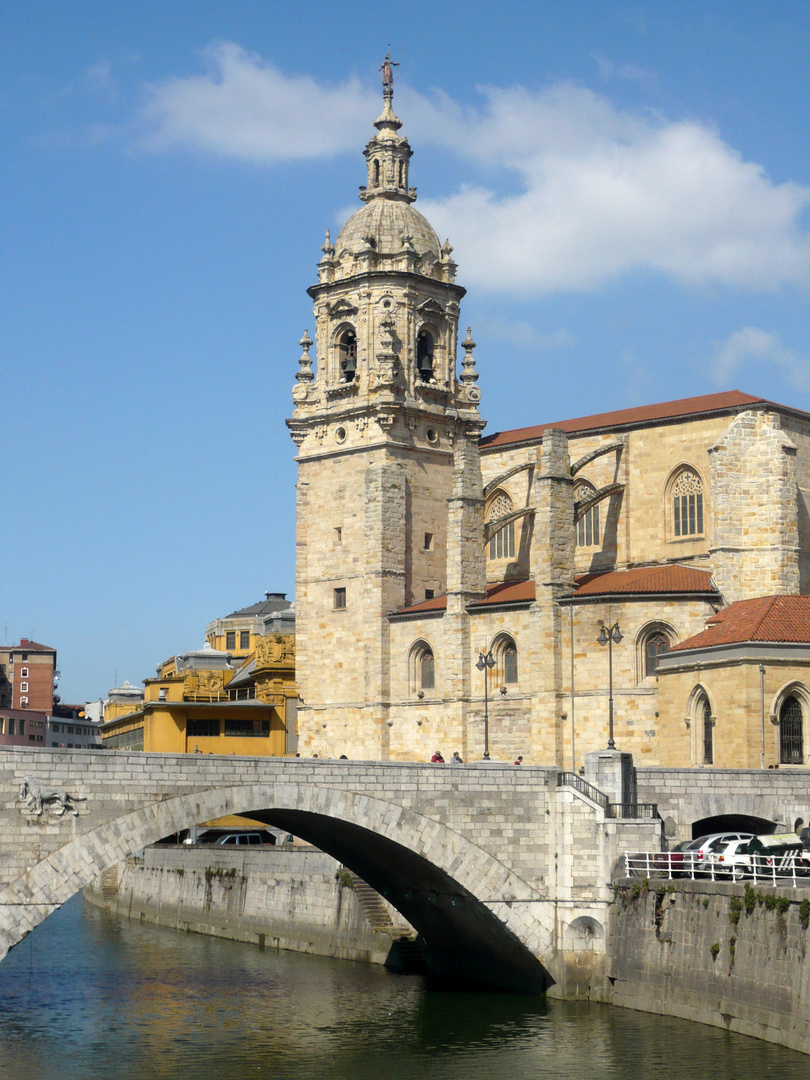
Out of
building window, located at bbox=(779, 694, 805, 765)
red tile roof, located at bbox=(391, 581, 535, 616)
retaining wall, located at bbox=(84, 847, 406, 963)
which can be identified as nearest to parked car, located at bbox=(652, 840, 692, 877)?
retaining wall, located at bbox=(84, 847, 406, 963)

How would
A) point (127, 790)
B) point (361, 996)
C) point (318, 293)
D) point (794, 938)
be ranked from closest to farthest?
point (794, 938)
point (127, 790)
point (361, 996)
point (318, 293)

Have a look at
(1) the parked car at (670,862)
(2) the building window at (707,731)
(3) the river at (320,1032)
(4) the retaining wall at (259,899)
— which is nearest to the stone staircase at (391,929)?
(4) the retaining wall at (259,899)

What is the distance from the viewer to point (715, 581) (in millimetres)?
63844

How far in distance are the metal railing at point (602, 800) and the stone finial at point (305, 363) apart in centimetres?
3935

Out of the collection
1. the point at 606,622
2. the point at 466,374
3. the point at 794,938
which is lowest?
the point at 794,938

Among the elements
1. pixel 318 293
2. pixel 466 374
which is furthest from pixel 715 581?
pixel 318 293

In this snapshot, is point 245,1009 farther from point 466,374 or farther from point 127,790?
point 466,374

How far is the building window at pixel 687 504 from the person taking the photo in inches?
2697

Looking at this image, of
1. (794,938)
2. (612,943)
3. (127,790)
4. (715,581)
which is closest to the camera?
(794,938)

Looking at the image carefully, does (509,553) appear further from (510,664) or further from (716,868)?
(716,868)

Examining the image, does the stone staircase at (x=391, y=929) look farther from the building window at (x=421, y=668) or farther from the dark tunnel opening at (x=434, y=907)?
the building window at (x=421, y=668)

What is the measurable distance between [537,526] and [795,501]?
416 inches

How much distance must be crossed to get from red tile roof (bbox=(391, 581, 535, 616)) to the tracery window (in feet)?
5.46

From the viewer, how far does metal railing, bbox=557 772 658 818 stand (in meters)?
42.0
